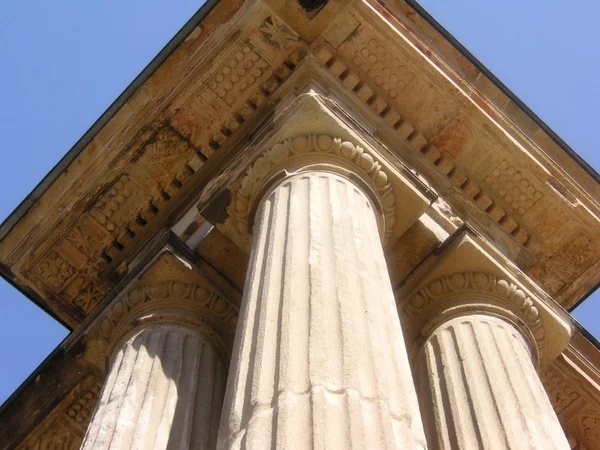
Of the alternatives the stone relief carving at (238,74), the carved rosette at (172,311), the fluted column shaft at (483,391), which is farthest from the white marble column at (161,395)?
the stone relief carving at (238,74)

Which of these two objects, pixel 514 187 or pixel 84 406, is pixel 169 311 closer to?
pixel 84 406

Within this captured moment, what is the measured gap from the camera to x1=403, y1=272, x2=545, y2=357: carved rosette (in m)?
10.2

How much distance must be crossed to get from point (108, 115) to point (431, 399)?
7.03m

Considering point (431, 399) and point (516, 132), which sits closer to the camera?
point (431, 399)

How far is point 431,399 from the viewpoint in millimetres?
9047

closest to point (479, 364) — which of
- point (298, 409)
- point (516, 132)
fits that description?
point (298, 409)

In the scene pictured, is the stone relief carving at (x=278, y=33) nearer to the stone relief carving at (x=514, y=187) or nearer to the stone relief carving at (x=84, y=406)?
the stone relief carving at (x=514, y=187)

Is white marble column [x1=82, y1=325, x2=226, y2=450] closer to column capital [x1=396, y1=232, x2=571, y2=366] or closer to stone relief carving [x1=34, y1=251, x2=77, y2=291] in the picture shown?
column capital [x1=396, y1=232, x2=571, y2=366]

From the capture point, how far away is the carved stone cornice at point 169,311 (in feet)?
33.5

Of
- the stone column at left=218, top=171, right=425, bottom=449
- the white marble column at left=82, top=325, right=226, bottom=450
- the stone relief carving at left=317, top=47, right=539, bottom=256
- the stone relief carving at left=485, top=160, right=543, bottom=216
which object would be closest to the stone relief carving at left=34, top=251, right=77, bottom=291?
the white marble column at left=82, top=325, right=226, bottom=450

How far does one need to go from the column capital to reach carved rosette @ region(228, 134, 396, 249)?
87 cm

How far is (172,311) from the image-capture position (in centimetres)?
1034

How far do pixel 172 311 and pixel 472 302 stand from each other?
349 cm

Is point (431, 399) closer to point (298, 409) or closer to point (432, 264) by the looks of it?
point (432, 264)
